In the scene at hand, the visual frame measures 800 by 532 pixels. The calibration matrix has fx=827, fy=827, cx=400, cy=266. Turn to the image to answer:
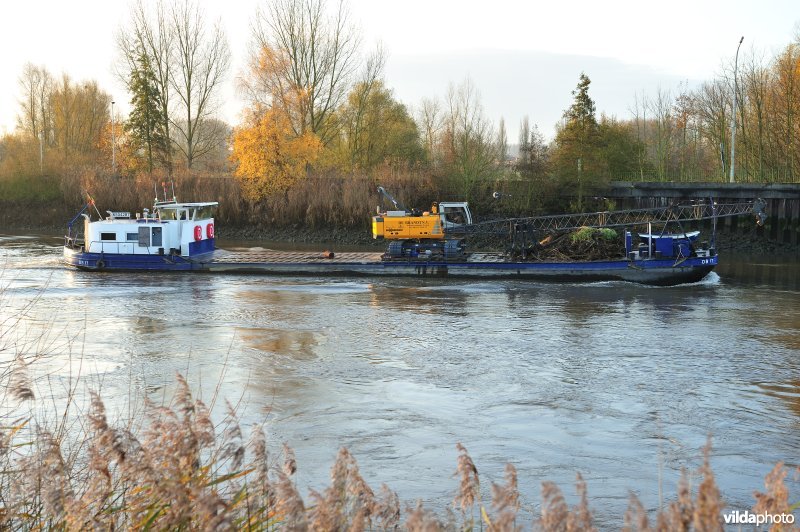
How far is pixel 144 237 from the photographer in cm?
3588

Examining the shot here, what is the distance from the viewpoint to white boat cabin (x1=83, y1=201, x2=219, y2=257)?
35.8m

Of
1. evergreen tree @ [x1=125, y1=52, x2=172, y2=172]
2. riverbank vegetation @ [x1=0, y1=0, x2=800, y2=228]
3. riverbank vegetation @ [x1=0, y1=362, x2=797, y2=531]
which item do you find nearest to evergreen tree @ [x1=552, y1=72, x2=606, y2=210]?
riverbank vegetation @ [x1=0, y1=0, x2=800, y2=228]

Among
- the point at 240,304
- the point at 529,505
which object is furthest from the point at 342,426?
the point at 240,304

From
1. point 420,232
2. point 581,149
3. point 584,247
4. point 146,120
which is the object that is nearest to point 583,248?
point 584,247

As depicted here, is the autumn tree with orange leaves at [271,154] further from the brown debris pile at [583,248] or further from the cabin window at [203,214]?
the brown debris pile at [583,248]

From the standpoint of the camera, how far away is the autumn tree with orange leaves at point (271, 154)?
55.9m

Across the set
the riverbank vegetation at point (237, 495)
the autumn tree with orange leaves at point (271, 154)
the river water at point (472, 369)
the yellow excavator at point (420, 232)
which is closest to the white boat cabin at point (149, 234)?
the river water at point (472, 369)

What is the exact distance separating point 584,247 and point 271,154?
2810 cm

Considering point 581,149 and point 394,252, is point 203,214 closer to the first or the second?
point 394,252

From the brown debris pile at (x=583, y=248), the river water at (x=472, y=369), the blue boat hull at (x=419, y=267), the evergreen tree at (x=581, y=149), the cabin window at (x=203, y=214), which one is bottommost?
the river water at (x=472, y=369)

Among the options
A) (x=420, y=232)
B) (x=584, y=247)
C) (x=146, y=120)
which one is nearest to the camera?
(x=584, y=247)

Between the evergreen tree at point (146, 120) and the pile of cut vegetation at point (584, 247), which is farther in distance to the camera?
the evergreen tree at point (146, 120)

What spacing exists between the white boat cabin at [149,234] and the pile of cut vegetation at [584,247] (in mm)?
14396

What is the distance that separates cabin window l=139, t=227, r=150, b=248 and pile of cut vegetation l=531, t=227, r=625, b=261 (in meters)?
16.5
